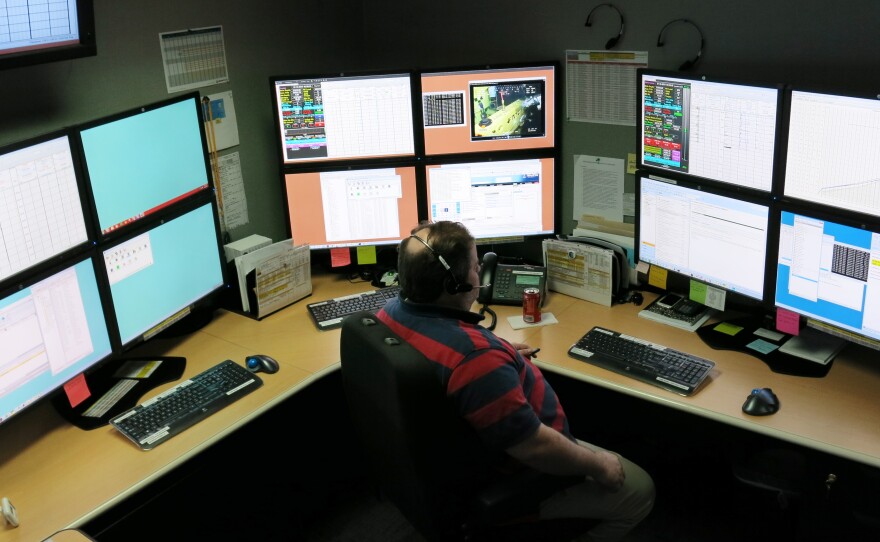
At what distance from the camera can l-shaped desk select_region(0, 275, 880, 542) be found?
1910 mm

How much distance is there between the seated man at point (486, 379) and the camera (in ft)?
6.07

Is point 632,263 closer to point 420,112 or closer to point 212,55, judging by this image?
point 420,112

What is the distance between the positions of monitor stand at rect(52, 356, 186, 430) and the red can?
3.49 ft

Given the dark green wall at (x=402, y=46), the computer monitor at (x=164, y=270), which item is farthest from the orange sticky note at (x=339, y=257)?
the computer monitor at (x=164, y=270)

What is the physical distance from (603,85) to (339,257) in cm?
109

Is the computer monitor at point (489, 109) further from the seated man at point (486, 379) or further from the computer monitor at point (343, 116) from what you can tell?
the seated man at point (486, 379)

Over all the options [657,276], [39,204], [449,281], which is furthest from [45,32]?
[657,276]

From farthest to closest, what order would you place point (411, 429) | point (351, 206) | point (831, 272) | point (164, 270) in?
point (351, 206) < point (164, 270) < point (831, 272) < point (411, 429)

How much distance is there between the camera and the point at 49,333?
81.0 inches

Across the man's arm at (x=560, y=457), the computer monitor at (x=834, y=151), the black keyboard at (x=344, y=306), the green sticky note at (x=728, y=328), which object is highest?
the computer monitor at (x=834, y=151)

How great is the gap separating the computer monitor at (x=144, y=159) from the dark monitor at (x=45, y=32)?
0.62 feet

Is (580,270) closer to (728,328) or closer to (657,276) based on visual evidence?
(657,276)

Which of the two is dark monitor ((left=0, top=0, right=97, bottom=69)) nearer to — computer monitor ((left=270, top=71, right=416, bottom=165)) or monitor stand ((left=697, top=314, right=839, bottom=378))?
computer monitor ((left=270, top=71, right=416, bottom=165))

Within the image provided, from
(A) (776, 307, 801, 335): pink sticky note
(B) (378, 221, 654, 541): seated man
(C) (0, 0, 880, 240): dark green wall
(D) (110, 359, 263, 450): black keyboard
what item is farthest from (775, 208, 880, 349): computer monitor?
(D) (110, 359, 263, 450): black keyboard
